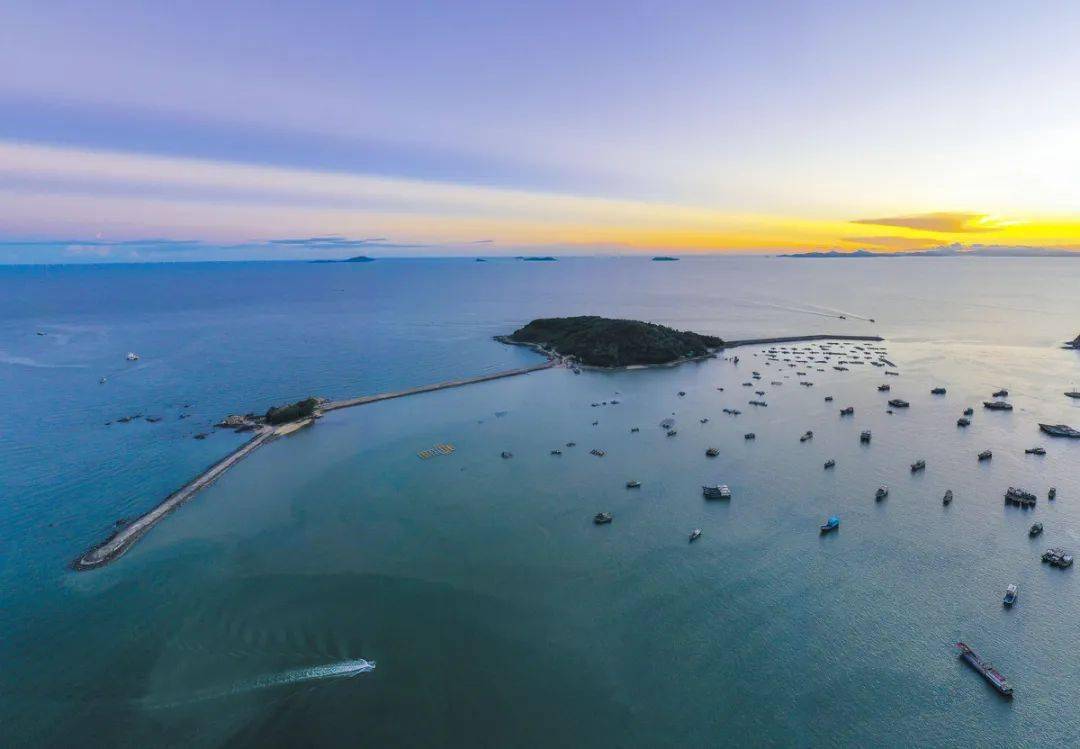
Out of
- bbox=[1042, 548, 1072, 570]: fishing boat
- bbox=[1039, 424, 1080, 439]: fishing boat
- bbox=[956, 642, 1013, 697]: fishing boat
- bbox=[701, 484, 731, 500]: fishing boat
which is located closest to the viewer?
bbox=[956, 642, 1013, 697]: fishing boat

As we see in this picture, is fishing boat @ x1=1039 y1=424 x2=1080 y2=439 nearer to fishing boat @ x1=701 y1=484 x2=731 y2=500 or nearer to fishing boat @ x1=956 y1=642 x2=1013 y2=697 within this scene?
fishing boat @ x1=701 y1=484 x2=731 y2=500

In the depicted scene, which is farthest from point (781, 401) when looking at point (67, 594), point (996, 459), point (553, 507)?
point (67, 594)

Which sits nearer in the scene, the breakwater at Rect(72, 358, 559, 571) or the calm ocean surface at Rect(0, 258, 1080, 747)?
the calm ocean surface at Rect(0, 258, 1080, 747)

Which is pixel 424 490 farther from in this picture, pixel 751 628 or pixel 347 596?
pixel 751 628

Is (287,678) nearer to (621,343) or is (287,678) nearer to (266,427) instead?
(266,427)

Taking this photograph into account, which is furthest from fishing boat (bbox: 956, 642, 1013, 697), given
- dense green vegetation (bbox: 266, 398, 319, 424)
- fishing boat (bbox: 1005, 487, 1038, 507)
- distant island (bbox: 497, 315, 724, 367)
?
distant island (bbox: 497, 315, 724, 367)

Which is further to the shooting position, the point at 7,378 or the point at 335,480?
the point at 7,378
